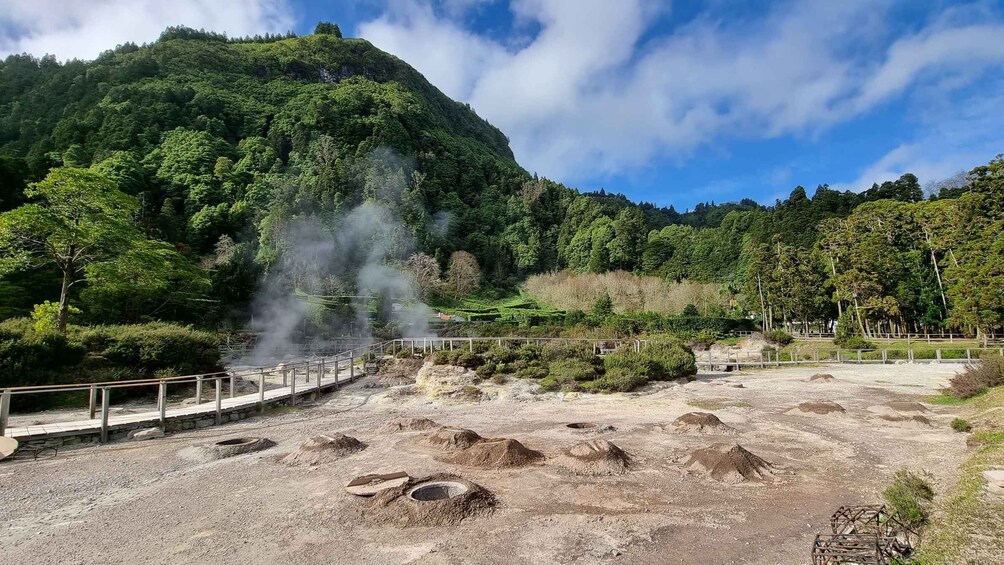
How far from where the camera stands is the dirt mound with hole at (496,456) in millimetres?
8031

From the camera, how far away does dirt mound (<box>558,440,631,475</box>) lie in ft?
25.0

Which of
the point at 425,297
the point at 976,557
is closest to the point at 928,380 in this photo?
the point at 976,557

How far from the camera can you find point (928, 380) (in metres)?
18.3

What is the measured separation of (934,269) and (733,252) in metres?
30.6

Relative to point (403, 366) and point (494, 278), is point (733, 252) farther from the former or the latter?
point (403, 366)

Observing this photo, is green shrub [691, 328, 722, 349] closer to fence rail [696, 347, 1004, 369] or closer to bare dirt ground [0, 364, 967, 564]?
fence rail [696, 347, 1004, 369]

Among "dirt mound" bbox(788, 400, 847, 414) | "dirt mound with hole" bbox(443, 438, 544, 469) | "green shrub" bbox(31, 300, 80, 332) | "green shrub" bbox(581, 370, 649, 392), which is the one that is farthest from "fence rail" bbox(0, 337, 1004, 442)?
"dirt mound" bbox(788, 400, 847, 414)

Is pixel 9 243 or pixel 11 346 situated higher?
pixel 9 243

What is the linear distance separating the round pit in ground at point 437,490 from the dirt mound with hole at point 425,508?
0.16m

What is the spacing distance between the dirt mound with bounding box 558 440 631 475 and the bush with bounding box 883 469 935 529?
3.47 m

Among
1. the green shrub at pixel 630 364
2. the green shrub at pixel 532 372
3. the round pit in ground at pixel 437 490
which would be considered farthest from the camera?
the green shrub at pixel 532 372

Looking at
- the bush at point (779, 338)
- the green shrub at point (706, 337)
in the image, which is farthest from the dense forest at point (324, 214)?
the green shrub at point (706, 337)

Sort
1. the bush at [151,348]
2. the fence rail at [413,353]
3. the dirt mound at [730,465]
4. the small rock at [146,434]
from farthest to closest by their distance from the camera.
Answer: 1. the fence rail at [413,353]
2. the bush at [151,348]
3. the small rock at [146,434]
4. the dirt mound at [730,465]

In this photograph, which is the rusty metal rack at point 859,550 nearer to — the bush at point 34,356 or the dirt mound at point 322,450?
the dirt mound at point 322,450
